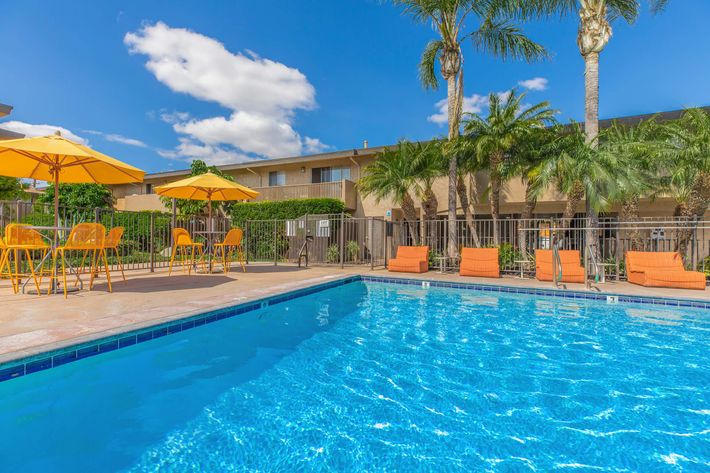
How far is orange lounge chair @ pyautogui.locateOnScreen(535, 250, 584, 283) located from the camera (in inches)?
380

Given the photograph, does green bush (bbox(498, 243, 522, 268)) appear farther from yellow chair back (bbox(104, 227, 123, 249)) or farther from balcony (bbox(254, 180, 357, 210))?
yellow chair back (bbox(104, 227, 123, 249))

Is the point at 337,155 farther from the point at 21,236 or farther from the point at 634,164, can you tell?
the point at 21,236

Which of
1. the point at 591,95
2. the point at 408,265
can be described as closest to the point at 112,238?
the point at 408,265

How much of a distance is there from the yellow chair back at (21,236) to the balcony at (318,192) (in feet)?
40.9

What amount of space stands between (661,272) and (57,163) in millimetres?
13381

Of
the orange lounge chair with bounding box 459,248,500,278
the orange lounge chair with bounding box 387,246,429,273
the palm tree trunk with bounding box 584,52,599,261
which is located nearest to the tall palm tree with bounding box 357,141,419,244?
the orange lounge chair with bounding box 387,246,429,273

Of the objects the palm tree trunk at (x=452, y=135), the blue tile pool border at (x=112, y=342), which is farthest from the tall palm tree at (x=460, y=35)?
the blue tile pool border at (x=112, y=342)

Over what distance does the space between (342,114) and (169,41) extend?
40.0ft

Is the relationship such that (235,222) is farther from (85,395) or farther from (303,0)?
(85,395)

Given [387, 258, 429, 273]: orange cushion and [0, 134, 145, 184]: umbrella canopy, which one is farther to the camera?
[387, 258, 429, 273]: orange cushion

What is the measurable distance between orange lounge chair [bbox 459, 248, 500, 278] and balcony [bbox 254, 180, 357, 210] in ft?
25.8

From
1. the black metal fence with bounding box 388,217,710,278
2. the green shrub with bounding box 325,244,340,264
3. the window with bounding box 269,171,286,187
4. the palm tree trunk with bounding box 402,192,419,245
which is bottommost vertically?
the green shrub with bounding box 325,244,340,264

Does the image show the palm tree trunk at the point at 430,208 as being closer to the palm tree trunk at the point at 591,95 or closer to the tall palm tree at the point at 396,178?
the tall palm tree at the point at 396,178

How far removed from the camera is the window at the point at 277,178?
21.2m
